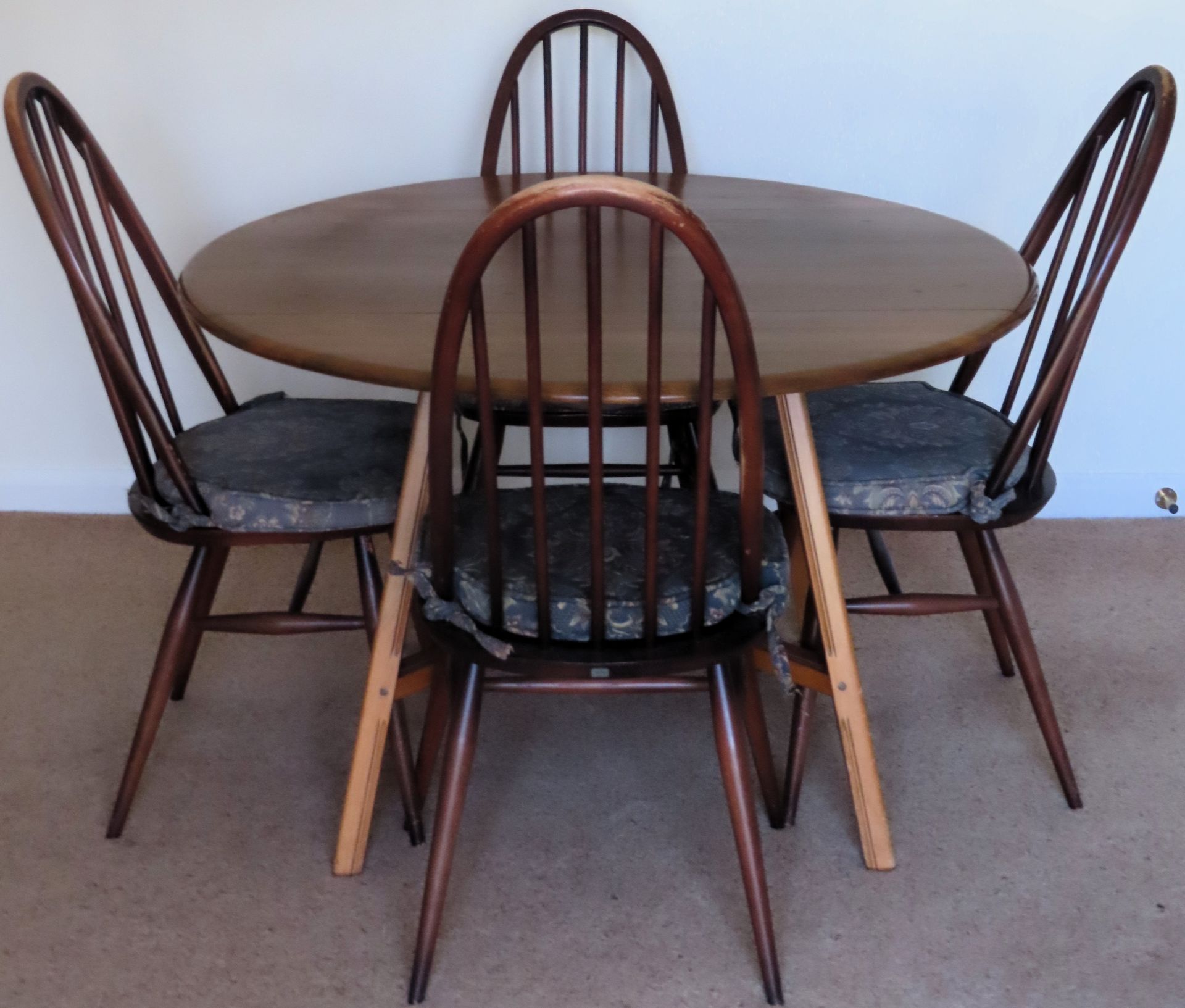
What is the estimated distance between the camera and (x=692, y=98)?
211 cm

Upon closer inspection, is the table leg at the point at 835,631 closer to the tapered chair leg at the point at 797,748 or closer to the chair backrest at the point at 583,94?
the tapered chair leg at the point at 797,748

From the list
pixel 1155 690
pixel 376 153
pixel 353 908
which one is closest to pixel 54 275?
pixel 376 153

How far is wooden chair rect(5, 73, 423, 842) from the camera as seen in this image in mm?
1313

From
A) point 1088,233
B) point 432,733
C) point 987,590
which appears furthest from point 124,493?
point 1088,233

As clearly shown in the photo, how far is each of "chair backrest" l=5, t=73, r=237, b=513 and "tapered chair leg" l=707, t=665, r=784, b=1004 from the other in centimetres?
71

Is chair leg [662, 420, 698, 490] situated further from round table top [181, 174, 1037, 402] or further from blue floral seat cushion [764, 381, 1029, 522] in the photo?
round table top [181, 174, 1037, 402]

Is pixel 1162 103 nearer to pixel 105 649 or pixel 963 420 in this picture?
pixel 963 420

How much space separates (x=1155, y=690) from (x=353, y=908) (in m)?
1.35

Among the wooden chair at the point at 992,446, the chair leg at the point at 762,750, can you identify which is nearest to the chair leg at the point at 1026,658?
the wooden chair at the point at 992,446

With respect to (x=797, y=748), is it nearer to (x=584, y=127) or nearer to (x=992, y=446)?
(x=992, y=446)

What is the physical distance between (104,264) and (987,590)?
4.34 feet

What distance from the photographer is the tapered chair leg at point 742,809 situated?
4.17 ft

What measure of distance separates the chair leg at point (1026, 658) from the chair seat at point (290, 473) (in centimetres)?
84

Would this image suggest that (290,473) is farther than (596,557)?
Yes
